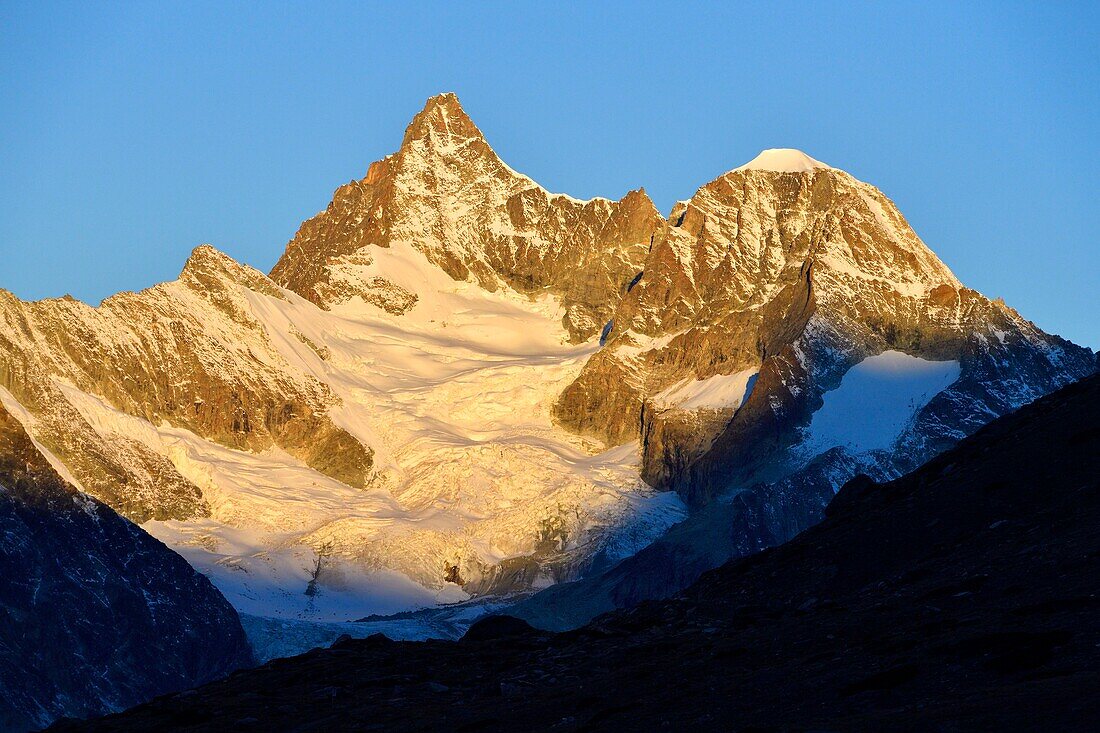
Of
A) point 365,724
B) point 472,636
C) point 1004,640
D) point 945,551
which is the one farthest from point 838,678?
point 472,636

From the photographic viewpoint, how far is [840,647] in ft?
275

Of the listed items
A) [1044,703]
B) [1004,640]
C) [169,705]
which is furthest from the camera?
[169,705]

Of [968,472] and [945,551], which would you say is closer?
[945,551]

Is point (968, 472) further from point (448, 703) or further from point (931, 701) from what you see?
point (931, 701)

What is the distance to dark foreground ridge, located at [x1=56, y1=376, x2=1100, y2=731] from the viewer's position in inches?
2854

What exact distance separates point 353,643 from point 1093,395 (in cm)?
4075

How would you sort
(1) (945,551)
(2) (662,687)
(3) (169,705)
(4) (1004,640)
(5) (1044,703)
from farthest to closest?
1. (1) (945,551)
2. (3) (169,705)
3. (2) (662,687)
4. (4) (1004,640)
5. (5) (1044,703)

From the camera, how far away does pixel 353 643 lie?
10762cm

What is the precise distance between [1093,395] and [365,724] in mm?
47882

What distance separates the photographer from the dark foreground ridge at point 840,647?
72.5 metres

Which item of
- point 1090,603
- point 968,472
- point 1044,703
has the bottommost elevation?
point 1044,703

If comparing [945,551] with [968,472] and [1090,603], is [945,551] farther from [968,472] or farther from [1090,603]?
[1090,603]

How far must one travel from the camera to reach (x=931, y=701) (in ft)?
229

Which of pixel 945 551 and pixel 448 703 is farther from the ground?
pixel 945 551
